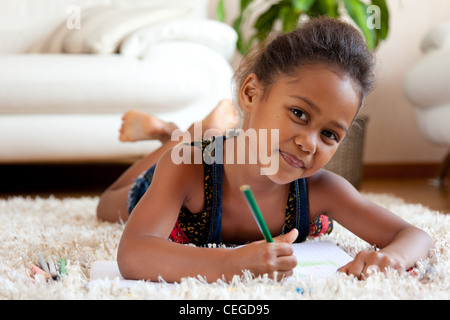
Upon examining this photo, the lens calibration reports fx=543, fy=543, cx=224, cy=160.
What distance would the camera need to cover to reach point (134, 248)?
25.5 inches

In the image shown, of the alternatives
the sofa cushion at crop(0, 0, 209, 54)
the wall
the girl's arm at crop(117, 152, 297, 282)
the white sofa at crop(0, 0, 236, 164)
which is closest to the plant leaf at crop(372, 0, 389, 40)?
the wall

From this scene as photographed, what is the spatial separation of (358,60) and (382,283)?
0.29m

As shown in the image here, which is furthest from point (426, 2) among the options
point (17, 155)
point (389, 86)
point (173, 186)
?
point (173, 186)

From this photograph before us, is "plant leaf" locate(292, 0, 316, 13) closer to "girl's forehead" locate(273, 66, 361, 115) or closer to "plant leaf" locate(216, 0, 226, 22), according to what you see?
"plant leaf" locate(216, 0, 226, 22)

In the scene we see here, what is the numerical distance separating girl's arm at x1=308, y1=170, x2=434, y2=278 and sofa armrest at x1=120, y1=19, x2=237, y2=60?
97 cm

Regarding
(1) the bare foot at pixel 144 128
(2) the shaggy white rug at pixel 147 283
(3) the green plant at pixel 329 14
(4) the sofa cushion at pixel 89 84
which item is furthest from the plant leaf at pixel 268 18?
(2) the shaggy white rug at pixel 147 283

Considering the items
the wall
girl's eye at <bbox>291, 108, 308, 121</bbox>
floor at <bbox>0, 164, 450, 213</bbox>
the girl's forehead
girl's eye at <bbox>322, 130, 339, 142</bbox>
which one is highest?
the girl's forehead

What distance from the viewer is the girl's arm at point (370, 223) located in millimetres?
683

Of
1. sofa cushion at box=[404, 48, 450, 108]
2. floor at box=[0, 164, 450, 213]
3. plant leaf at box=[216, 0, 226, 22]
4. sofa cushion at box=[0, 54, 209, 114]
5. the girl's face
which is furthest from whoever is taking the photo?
plant leaf at box=[216, 0, 226, 22]

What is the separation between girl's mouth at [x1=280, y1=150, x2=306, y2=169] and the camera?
67 centimetres

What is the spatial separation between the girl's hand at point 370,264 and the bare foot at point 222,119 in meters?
0.52

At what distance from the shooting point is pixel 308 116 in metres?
0.66

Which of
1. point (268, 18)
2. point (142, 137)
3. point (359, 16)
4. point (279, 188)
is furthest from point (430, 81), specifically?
point (279, 188)

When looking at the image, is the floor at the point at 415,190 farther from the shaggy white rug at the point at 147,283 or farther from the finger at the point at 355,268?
the finger at the point at 355,268
